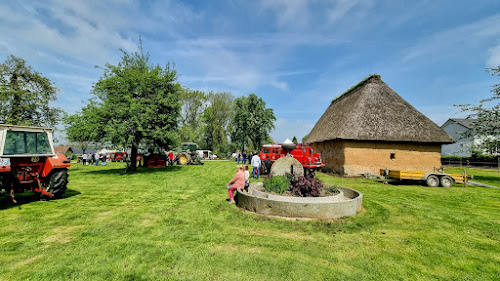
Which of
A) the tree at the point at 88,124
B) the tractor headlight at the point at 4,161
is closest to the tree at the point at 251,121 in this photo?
the tree at the point at 88,124

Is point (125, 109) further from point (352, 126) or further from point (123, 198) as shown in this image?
point (352, 126)

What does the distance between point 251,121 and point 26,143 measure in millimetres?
42279

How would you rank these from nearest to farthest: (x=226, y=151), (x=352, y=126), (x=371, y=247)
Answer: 1. (x=371, y=247)
2. (x=352, y=126)
3. (x=226, y=151)

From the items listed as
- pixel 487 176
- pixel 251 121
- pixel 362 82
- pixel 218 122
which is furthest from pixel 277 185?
pixel 218 122

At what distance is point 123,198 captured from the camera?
9.41m

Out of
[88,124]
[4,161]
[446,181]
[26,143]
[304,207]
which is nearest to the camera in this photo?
[304,207]

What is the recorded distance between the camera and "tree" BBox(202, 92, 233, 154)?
52.6 metres

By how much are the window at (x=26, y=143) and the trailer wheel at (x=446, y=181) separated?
20.2m

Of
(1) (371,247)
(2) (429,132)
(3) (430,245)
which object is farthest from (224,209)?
(2) (429,132)

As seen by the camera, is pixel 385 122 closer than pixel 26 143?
No

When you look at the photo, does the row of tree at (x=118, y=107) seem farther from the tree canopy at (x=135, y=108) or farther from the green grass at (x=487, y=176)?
the green grass at (x=487, y=176)

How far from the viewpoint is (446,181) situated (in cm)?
1404

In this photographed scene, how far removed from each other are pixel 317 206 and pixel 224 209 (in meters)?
3.02

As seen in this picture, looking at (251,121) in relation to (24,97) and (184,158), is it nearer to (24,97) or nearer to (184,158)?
(184,158)
